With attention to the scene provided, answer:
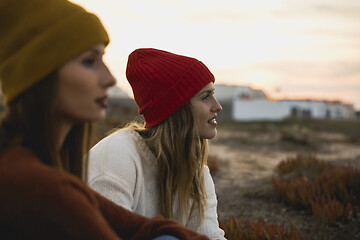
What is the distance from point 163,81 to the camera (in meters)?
2.49

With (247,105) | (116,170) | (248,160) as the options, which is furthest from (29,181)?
(247,105)

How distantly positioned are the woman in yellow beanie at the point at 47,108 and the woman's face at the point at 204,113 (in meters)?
1.23

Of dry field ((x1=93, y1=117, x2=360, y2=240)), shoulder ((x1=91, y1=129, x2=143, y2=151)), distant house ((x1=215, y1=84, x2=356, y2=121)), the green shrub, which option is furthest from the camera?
distant house ((x1=215, y1=84, x2=356, y2=121))

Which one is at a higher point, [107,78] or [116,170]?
[107,78]

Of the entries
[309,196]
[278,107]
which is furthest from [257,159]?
[278,107]

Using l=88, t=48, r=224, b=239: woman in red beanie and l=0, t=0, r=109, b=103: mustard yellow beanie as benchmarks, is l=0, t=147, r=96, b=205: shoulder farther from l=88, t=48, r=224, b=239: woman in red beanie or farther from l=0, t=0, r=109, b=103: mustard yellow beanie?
l=88, t=48, r=224, b=239: woman in red beanie

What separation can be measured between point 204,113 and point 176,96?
24 centimetres

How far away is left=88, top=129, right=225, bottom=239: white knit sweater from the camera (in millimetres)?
2037

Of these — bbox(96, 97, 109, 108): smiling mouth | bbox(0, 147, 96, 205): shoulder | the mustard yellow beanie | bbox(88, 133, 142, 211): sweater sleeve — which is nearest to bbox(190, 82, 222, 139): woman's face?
bbox(88, 133, 142, 211): sweater sleeve

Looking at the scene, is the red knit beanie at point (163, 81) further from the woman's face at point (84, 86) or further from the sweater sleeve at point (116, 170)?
the woman's face at point (84, 86)

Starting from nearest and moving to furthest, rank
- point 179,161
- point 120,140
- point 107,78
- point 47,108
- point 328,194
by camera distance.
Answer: point 47,108, point 107,78, point 120,140, point 179,161, point 328,194

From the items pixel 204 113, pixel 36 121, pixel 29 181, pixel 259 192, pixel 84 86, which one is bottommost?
pixel 259 192

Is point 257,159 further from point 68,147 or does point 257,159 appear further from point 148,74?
point 68,147

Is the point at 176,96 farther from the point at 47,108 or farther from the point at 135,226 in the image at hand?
the point at 47,108
